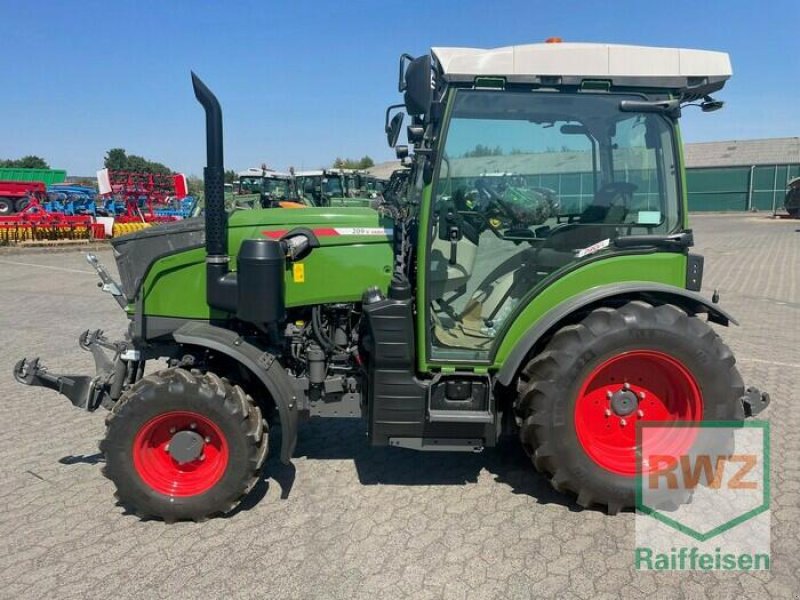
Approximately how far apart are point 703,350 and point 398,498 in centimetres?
188

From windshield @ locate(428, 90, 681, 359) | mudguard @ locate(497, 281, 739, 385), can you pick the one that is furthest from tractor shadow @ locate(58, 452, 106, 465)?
mudguard @ locate(497, 281, 739, 385)

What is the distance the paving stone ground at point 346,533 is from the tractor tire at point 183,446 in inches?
5.9

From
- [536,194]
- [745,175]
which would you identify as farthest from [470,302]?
[745,175]

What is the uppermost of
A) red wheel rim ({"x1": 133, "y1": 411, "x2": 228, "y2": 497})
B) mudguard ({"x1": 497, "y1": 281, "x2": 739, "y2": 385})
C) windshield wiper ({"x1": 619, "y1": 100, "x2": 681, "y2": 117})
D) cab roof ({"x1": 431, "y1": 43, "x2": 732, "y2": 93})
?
cab roof ({"x1": 431, "y1": 43, "x2": 732, "y2": 93})

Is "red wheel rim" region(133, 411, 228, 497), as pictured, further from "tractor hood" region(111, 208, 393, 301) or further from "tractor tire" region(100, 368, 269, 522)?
"tractor hood" region(111, 208, 393, 301)

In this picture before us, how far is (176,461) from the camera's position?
3240mm

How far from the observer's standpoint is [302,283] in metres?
3.43

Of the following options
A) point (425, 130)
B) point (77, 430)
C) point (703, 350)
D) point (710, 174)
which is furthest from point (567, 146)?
point (710, 174)

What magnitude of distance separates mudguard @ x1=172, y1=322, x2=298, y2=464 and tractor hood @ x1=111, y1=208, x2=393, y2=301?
52 cm

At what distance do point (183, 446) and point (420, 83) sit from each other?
2.24m

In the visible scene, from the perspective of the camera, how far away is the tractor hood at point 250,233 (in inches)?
136

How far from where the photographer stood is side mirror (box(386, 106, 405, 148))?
3365 millimetres

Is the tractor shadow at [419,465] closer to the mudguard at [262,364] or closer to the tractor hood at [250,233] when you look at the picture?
the mudguard at [262,364]

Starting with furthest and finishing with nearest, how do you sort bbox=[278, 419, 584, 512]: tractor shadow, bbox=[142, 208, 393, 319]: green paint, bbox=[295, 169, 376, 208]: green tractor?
bbox=[295, 169, 376, 208]: green tractor → bbox=[278, 419, 584, 512]: tractor shadow → bbox=[142, 208, 393, 319]: green paint
